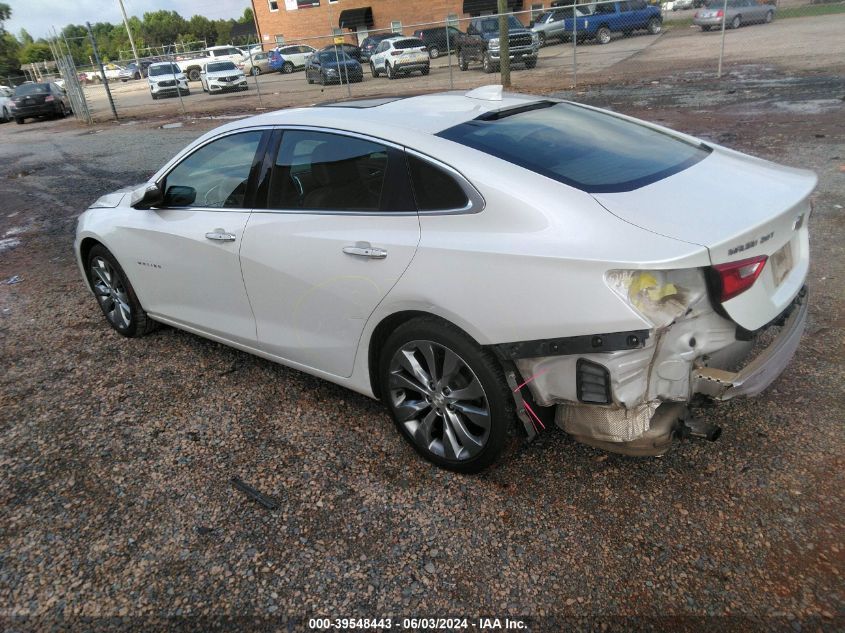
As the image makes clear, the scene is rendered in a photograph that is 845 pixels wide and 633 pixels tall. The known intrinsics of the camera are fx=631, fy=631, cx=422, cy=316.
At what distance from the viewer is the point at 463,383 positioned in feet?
8.71

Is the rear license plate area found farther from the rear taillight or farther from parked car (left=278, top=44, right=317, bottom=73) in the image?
parked car (left=278, top=44, right=317, bottom=73)

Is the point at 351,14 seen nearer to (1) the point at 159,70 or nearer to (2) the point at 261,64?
(2) the point at 261,64

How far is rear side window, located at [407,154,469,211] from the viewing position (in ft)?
8.61

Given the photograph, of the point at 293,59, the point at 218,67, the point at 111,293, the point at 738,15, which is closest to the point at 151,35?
the point at 293,59

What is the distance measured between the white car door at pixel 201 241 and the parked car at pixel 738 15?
32960 millimetres

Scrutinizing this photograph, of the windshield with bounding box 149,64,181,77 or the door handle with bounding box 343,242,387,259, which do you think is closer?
the door handle with bounding box 343,242,387,259

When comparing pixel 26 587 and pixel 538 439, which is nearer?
pixel 26 587

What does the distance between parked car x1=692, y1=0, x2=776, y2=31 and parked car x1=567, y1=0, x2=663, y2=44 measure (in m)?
2.37

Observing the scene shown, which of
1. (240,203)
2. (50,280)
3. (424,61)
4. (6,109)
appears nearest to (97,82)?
(6,109)

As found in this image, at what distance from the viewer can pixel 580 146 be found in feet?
9.56

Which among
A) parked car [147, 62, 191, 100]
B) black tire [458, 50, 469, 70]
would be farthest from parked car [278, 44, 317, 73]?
black tire [458, 50, 469, 70]

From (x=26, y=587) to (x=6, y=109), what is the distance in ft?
98.9

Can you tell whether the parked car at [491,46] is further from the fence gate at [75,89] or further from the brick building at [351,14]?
the brick building at [351,14]

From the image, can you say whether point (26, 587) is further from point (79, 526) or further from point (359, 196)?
point (359, 196)
